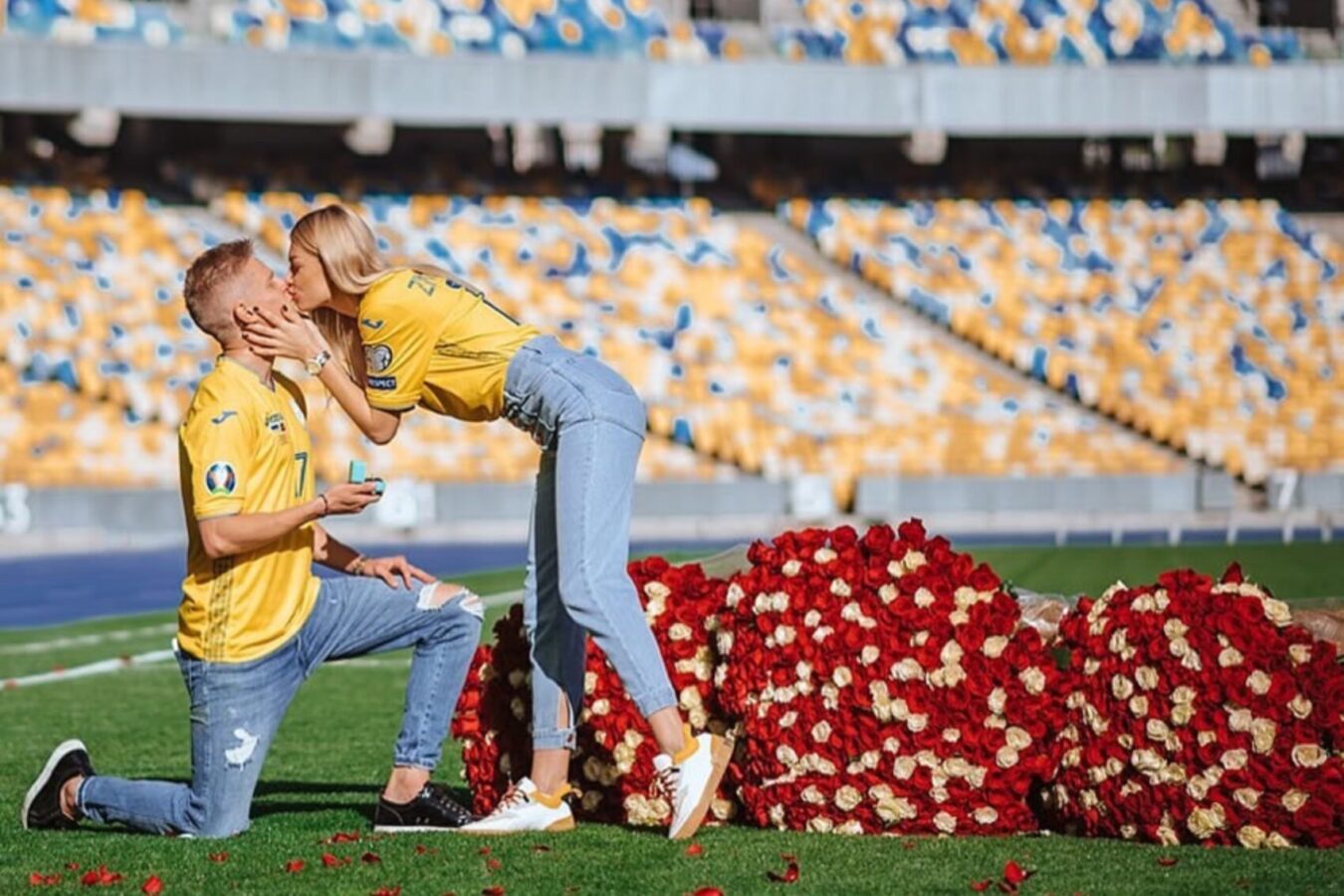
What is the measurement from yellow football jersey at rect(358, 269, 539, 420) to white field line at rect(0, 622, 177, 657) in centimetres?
975

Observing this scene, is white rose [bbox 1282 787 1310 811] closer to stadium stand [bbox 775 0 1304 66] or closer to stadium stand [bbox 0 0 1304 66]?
stadium stand [bbox 0 0 1304 66]

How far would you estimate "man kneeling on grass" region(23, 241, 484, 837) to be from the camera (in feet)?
21.5

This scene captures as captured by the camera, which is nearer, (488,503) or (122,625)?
(122,625)

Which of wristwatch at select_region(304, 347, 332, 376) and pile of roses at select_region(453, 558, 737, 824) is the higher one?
wristwatch at select_region(304, 347, 332, 376)

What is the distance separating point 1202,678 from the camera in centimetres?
643

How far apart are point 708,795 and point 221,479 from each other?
170cm

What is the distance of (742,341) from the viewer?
3141cm

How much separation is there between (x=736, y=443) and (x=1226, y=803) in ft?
77.2

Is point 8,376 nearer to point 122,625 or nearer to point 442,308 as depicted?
point 122,625

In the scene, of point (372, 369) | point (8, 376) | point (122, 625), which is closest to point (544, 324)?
point (8, 376)

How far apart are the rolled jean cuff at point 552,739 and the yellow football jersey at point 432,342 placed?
0.98m

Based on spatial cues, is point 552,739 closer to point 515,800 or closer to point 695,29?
point 515,800

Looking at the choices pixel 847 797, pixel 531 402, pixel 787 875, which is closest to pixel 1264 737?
pixel 847 797

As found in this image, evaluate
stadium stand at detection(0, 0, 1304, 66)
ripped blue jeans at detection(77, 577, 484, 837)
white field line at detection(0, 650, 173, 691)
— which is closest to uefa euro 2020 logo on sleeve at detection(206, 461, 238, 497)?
ripped blue jeans at detection(77, 577, 484, 837)
